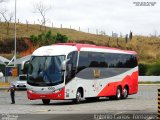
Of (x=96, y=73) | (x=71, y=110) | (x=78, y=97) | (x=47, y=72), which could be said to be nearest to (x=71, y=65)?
(x=47, y=72)

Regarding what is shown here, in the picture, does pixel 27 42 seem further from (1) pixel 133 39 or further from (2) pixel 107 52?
(2) pixel 107 52

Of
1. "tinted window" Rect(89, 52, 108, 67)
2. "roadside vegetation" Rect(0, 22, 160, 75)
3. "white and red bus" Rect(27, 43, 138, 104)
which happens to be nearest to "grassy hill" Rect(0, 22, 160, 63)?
"roadside vegetation" Rect(0, 22, 160, 75)

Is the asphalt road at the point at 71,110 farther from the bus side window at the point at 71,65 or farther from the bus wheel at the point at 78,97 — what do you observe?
the bus side window at the point at 71,65

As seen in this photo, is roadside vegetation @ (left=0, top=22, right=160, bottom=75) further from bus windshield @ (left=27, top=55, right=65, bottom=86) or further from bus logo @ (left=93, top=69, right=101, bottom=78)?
bus windshield @ (left=27, top=55, right=65, bottom=86)

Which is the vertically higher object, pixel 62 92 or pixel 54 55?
pixel 54 55

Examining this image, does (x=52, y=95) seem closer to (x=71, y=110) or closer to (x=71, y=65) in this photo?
(x=71, y=65)

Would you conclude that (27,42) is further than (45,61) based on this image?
Yes

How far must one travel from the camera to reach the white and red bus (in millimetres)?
31359

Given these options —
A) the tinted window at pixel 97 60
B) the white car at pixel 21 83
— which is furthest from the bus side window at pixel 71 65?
the white car at pixel 21 83

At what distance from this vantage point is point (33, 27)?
11594 cm

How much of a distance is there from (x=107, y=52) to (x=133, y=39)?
69.9 metres

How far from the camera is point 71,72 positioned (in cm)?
3184

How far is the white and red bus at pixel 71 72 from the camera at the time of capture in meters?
31.4

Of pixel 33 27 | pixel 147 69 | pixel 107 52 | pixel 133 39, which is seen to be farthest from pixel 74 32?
pixel 107 52
